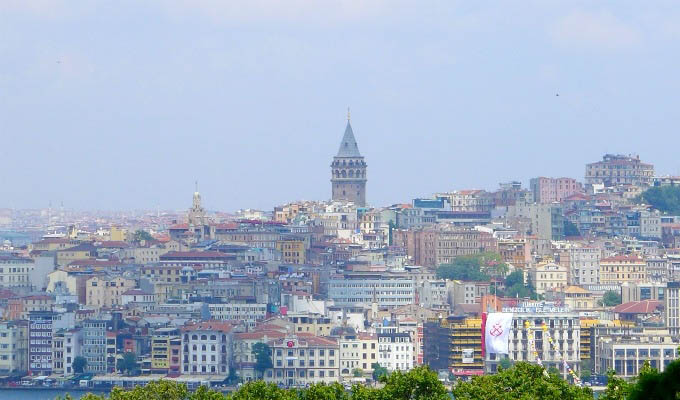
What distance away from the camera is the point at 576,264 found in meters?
63.9

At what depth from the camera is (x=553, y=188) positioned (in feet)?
267

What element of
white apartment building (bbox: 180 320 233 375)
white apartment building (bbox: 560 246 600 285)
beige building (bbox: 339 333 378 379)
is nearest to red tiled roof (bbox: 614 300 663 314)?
beige building (bbox: 339 333 378 379)

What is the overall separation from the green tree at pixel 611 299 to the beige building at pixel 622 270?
2.45 m

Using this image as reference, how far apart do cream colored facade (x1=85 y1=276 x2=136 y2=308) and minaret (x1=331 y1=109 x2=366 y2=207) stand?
81.2 ft

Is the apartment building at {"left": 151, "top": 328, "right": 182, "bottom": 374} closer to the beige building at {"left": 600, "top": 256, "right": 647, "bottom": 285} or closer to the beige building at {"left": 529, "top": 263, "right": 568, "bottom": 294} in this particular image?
the beige building at {"left": 529, "top": 263, "right": 568, "bottom": 294}

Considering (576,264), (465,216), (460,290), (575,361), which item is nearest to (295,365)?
(575,361)

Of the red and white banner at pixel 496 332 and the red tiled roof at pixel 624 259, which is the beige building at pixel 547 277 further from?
the red and white banner at pixel 496 332

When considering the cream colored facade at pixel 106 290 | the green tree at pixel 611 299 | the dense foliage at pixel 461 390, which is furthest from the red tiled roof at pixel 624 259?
the dense foliage at pixel 461 390

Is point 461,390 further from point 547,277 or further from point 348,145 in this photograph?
point 348,145

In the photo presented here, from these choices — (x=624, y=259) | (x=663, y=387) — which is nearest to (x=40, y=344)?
(x=624, y=259)

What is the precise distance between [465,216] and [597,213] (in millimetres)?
4726

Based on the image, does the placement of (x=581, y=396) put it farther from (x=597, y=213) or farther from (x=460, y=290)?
(x=597, y=213)

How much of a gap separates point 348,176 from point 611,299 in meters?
26.2

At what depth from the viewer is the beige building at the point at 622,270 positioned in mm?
62875
